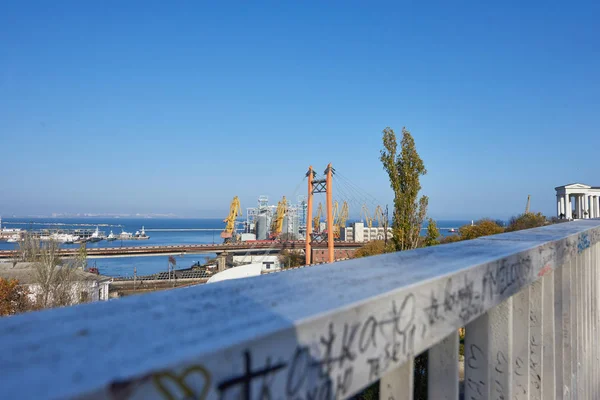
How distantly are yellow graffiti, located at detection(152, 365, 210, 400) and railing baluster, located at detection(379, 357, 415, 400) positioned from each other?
554 mm

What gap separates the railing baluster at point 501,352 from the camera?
4.12ft

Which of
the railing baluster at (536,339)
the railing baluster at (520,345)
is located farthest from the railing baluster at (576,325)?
the railing baluster at (520,345)

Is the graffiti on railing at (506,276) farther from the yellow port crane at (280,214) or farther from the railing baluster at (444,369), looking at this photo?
the yellow port crane at (280,214)

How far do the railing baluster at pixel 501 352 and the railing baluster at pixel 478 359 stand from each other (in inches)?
1.9

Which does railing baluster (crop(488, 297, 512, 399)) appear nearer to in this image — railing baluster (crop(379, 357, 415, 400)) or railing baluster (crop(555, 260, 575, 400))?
railing baluster (crop(379, 357, 415, 400))

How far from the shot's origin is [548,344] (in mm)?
1666

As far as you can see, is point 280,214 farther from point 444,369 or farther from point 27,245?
point 444,369

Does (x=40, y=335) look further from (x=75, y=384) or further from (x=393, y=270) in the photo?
(x=393, y=270)

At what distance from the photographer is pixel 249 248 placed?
184ft

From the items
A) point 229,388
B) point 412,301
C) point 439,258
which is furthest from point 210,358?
point 439,258

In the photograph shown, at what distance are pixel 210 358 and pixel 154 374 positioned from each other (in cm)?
6

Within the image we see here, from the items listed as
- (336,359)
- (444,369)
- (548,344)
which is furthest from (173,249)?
(336,359)

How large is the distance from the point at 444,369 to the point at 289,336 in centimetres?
71

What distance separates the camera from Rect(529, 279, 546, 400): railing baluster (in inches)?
60.7
